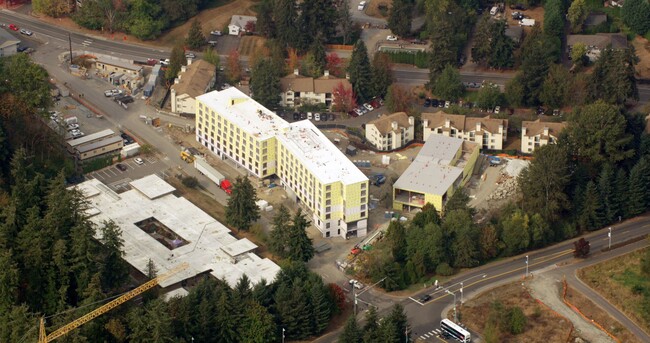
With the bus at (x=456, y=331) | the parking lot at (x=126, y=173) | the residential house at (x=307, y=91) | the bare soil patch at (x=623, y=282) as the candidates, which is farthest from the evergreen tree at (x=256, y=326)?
the residential house at (x=307, y=91)

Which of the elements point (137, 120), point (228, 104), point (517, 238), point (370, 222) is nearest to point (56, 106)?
point (137, 120)

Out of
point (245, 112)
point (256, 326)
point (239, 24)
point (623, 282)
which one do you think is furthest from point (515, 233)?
point (239, 24)

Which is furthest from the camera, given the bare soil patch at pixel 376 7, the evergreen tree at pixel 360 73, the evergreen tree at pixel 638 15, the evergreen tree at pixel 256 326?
the bare soil patch at pixel 376 7

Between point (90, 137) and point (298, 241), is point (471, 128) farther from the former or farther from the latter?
point (90, 137)

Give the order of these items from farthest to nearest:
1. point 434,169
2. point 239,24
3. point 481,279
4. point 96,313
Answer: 1. point 239,24
2. point 434,169
3. point 481,279
4. point 96,313

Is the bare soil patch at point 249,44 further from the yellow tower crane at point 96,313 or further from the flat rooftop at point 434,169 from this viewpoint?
the yellow tower crane at point 96,313

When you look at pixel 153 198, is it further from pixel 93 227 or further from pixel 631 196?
pixel 631 196


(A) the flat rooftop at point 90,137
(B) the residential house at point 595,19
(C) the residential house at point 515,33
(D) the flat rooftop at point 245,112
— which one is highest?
(B) the residential house at point 595,19
